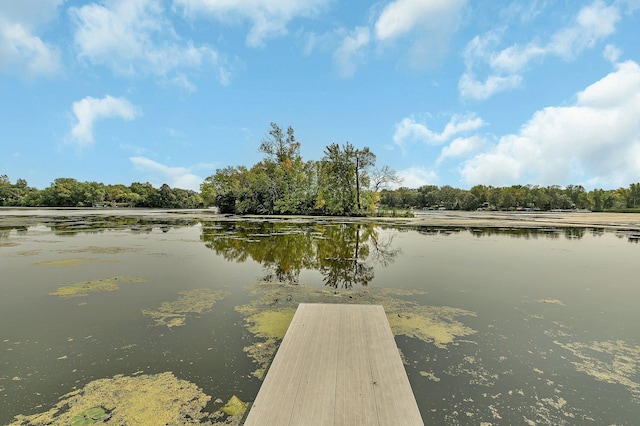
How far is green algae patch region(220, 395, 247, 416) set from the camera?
3.51 m

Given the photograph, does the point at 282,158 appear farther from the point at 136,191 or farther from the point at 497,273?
the point at 136,191

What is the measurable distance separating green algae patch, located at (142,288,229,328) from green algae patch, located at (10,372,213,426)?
1.92 metres

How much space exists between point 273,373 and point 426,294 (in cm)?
543

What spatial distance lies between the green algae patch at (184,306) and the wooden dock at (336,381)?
98.4 inches

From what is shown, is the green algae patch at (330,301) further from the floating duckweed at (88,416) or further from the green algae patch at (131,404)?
the floating duckweed at (88,416)

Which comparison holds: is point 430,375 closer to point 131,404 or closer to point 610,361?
point 610,361

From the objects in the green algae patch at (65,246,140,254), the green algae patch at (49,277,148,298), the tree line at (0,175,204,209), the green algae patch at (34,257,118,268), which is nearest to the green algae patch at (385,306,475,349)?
the green algae patch at (49,277,148,298)

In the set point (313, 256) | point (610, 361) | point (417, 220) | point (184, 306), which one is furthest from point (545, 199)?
point (184, 306)

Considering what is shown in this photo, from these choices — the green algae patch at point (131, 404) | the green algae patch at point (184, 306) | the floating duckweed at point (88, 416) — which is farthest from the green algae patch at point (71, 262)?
the floating duckweed at point (88, 416)

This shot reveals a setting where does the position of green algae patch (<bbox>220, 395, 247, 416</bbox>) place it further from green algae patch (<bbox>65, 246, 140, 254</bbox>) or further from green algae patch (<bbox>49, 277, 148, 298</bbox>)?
green algae patch (<bbox>65, 246, 140, 254</bbox>)

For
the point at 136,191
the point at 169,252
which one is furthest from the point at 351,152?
the point at 136,191

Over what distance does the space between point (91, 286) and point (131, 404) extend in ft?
20.5

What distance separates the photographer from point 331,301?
24.1 ft

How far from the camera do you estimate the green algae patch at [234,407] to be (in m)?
3.51
